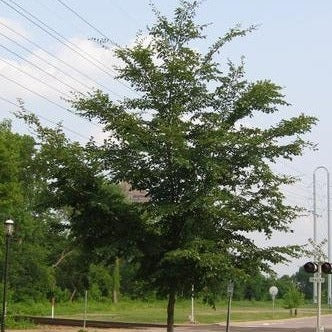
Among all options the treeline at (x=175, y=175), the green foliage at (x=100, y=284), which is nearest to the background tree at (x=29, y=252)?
the green foliage at (x=100, y=284)

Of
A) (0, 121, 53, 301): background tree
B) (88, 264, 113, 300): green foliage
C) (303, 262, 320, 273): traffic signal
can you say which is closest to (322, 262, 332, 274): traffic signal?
(303, 262, 320, 273): traffic signal

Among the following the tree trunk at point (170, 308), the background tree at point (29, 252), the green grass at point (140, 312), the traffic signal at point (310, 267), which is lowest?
the green grass at point (140, 312)

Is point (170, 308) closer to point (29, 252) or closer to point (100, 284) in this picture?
point (29, 252)

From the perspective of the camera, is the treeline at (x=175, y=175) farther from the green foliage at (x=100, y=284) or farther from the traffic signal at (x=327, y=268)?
the green foliage at (x=100, y=284)

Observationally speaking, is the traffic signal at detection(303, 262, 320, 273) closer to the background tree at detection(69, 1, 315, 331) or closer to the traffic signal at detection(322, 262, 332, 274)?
the traffic signal at detection(322, 262, 332, 274)

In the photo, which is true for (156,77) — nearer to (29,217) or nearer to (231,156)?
(231,156)

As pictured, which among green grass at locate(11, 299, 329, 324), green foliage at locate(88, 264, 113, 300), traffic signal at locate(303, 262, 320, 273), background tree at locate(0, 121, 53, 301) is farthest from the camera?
green foliage at locate(88, 264, 113, 300)

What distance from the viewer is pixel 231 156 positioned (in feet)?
50.1

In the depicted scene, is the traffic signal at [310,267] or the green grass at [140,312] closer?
the traffic signal at [310,267]

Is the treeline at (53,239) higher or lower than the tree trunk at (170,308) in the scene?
higher

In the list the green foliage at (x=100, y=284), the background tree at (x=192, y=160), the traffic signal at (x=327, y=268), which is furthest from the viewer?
the green foliage at (x=100, y=284)

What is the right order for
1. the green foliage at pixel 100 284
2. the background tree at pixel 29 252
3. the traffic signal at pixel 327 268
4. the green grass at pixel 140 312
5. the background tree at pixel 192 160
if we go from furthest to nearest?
1. the green foliage at pixel 100 284
2. the background tree at pixel 29 252
3. the green grass at pixel 140 312
4. the traffic signal at pixel 327 268
5. the background tree at pixel 192 160

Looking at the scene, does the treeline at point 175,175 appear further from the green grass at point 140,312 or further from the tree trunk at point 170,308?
the green grass at point 140,312

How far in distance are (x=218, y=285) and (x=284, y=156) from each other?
300cm
